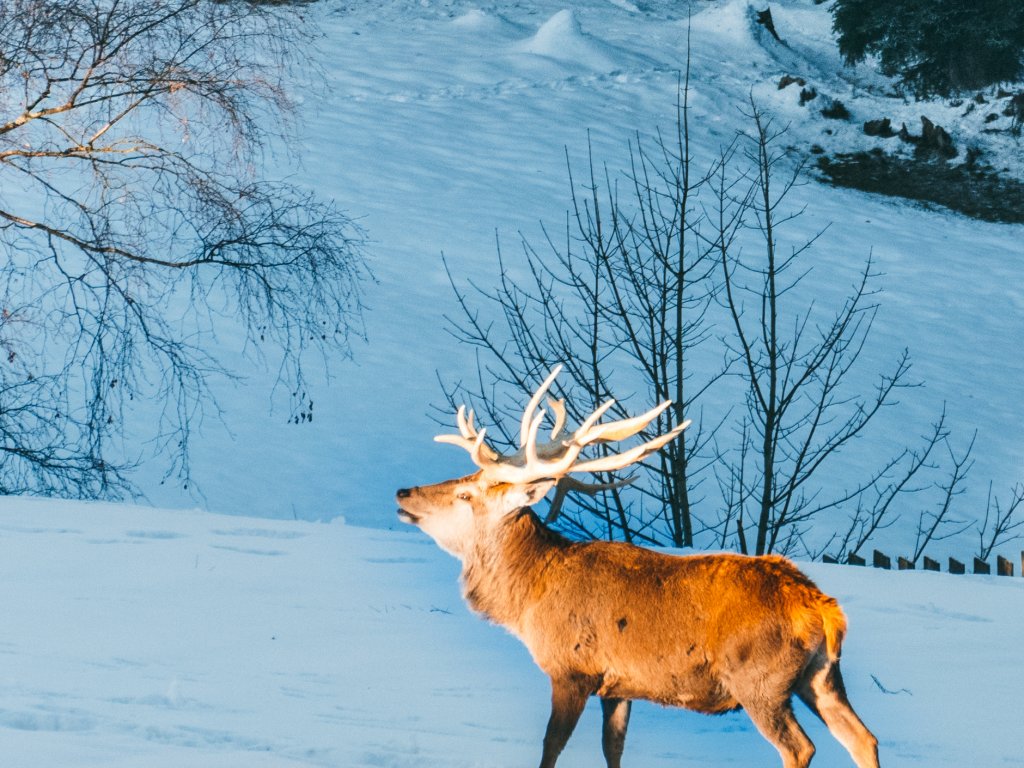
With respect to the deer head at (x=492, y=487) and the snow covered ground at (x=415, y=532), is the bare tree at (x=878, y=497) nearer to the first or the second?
the snow covered ground at (x=415, y=532)

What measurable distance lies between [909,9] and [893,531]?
842 inches

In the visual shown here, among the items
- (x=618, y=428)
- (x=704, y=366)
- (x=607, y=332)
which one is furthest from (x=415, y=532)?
(x=607, y=332)

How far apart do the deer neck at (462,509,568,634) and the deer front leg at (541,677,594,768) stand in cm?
41

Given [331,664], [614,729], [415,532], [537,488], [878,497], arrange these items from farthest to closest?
1. [878,497]
2. [415,532]
3. [331,664]
4. [537,488]
5. [614,729]

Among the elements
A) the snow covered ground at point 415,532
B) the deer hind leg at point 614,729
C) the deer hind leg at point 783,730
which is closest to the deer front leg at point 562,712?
the deer hind leg at point 614,729

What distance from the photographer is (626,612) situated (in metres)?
5.24

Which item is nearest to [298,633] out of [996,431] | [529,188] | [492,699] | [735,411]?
[492,699]

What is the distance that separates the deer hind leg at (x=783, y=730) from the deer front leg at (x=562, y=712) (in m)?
0.67

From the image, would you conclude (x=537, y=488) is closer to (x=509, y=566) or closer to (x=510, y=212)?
(x=509, y=566)

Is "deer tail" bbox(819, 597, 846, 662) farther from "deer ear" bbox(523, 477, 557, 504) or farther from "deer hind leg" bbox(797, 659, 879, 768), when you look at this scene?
"deer ear" bbox(523, 477, 557, 504)

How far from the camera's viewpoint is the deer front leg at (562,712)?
5113mm

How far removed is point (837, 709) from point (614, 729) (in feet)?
3.09

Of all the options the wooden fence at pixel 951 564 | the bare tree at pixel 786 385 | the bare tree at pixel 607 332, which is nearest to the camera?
the wooden fence at pixel 951 564

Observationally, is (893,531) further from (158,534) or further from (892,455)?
(158,534)
